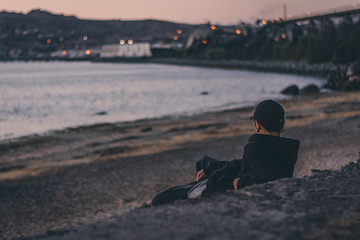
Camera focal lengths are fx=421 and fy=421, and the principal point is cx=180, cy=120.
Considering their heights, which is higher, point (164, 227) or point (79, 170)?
point (164, 227)

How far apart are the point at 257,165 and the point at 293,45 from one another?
315 feet

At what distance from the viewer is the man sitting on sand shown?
13.5 feet

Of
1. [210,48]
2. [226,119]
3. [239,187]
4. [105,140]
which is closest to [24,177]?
[105,140]

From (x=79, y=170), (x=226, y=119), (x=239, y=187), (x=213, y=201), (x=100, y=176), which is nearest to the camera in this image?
(x=213, y=201)

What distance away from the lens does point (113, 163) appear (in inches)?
534

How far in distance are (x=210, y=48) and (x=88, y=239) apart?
5923 inches

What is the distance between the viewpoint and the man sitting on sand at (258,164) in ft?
13.5

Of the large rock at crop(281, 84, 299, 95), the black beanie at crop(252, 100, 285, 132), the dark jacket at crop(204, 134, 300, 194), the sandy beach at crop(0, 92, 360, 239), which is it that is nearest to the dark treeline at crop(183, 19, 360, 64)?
the large rock at crop(281, 84, 299, 95)

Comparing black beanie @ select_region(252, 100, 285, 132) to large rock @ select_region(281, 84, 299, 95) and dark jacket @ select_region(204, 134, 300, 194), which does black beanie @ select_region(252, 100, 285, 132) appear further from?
large rock @ select_region(281, 84, 299, 95)

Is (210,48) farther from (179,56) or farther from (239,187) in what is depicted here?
(239,187)

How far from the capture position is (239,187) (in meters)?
4.38

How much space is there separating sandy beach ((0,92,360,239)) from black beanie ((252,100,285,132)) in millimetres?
3467

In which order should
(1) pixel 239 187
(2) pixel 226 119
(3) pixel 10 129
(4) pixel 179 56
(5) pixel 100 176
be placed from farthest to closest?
(4) pixel 179 56
(3) pixel 10 129
(2) pixel 226 119
(5) pixel 100 176
(1) pixel 239 187

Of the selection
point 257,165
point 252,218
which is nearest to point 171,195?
point 257,165
